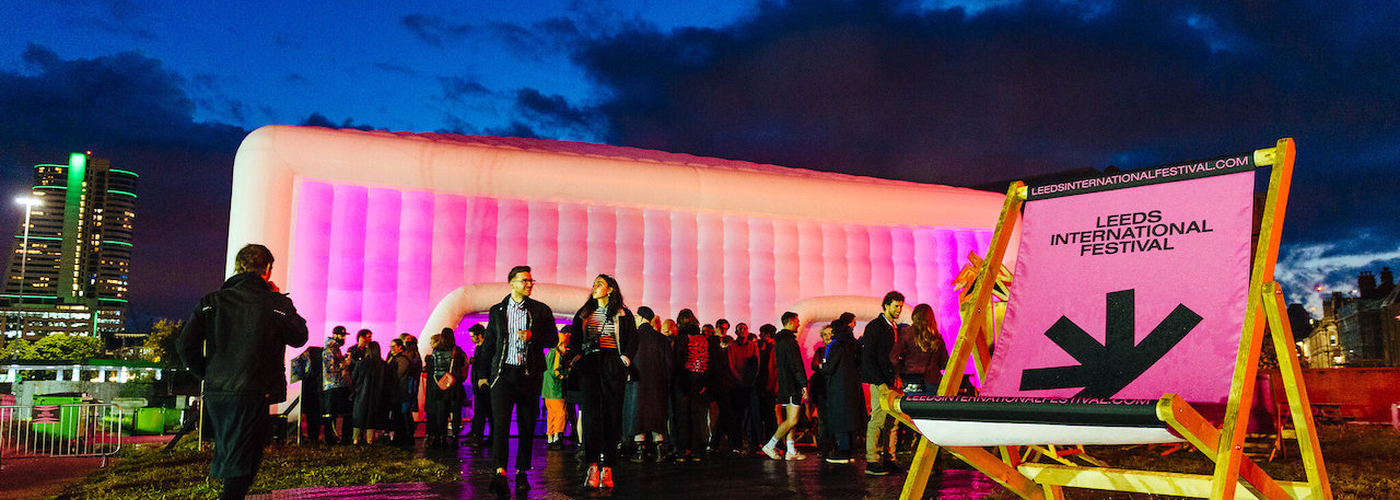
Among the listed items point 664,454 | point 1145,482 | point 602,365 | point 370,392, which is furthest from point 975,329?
point 370,392

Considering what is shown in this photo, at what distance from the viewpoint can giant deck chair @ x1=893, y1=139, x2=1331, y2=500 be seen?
8.52ft

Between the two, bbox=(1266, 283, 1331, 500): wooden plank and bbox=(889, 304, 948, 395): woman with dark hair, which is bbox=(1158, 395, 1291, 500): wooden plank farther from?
bbox=(889, 304, 948, 395): woman with dark hair

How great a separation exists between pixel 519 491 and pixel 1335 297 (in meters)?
119

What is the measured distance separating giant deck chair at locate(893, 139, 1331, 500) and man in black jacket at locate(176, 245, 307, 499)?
267 centimetres

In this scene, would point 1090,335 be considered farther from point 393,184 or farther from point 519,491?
point 393,184

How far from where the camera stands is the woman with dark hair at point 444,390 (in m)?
9.05

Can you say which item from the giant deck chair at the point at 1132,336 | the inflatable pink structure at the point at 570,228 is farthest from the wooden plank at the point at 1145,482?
the inflatable pink structure at the point at 570,228

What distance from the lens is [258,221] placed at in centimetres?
998

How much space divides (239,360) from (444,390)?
553cm

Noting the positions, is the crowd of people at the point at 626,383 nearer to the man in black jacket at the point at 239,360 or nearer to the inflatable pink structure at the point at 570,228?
the inflatable pink structure at the point at 570,228

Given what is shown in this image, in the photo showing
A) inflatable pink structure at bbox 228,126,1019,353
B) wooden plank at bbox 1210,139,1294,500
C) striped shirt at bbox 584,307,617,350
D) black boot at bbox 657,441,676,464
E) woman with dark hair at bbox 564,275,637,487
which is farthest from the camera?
inflatable pink structure at bbox 228,126,1019,353

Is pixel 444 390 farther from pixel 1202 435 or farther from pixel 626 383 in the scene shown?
pixel 1202 435

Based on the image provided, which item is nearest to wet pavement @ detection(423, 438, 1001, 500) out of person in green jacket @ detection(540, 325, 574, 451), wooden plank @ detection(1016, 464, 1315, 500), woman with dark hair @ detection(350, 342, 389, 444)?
person in green jacket @ detection(540, 325, 574, 451)

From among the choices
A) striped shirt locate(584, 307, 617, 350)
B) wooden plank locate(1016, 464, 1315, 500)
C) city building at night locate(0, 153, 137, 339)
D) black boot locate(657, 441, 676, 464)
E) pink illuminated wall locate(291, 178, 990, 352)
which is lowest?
black boot locate(657, 441, 676, 464)
